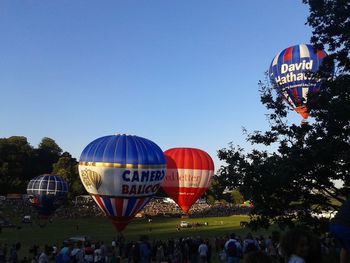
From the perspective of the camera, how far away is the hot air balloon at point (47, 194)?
1909 inches

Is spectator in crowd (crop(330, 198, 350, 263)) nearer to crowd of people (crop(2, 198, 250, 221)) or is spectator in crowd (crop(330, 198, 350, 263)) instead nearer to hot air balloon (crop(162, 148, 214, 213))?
hot air balloon (crop(162, 148, 214, 213))

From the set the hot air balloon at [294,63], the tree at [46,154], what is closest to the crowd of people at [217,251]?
the hot air balloon at [294,63]

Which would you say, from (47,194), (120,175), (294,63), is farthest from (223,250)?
(47,194)

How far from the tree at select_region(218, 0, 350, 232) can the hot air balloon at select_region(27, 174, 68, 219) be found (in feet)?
132

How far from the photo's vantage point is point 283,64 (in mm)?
32375

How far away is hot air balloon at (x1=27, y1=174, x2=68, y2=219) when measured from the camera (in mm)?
48500

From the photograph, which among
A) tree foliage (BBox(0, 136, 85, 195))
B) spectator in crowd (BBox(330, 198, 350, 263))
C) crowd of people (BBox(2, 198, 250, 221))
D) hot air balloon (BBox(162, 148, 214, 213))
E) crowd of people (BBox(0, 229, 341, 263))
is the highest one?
tree foliage (BBox(0, 136, 85, 195))

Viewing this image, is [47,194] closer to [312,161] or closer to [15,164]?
[15,164]

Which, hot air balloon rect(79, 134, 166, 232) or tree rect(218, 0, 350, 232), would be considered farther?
hot air balloon rect(79, 134, 166, 232)

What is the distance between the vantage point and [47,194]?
4941cm

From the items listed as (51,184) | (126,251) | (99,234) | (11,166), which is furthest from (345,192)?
(11,166)

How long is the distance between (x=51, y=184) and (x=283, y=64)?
101 ft

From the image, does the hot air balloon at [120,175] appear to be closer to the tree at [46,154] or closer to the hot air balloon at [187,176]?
the hot air balloon at [187,176]

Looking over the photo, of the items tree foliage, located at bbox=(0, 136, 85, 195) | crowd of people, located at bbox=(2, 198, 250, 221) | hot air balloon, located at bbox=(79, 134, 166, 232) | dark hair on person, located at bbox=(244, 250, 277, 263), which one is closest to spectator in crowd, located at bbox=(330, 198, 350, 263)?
dark hair on person, located at bbox=(244, 250, 277, 263)
